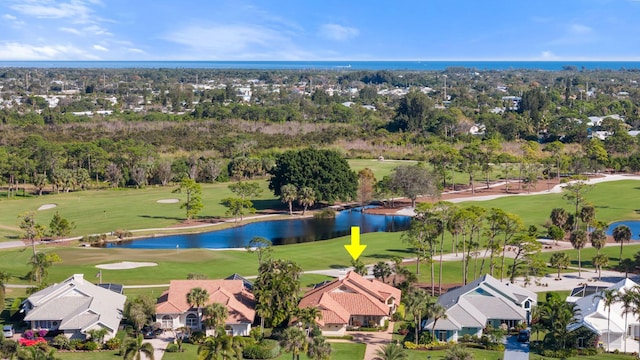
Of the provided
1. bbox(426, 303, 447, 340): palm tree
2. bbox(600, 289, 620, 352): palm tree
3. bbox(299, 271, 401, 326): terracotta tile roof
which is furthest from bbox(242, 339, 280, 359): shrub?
bbox(600, 289, 620, 352): palm tree

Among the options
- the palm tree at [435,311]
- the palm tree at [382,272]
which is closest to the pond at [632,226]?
the palm tree at [382,272]

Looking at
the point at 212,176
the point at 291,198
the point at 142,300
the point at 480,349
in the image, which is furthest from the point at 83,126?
the point at 480,349

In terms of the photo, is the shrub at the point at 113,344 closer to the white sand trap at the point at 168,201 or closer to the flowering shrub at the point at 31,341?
the flowering shrub at the point at 31,341

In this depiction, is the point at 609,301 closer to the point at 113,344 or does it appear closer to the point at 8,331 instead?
the point at 113,344

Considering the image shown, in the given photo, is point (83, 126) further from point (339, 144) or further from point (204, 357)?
point (204, 357)

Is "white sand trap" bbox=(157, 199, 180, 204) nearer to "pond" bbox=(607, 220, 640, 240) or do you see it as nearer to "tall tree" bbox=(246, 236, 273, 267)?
"tall tree" bbox=(246, 236, 273, 267)

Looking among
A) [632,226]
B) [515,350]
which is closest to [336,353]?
[515,350]
